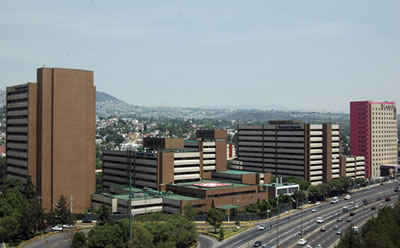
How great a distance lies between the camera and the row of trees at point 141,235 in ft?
276

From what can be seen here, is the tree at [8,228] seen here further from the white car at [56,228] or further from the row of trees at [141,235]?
the row of trees at [141,235]

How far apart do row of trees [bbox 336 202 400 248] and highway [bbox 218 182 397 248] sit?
1442 centimetres

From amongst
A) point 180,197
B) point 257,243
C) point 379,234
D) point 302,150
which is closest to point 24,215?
point 180,197

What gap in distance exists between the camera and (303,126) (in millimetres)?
179125

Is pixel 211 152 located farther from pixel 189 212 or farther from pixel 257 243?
pixel 257 243

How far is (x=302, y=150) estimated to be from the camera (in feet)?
588

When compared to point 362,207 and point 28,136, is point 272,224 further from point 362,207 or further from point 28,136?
point 28,136

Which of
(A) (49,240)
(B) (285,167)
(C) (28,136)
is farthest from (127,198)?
(B) (285,167)

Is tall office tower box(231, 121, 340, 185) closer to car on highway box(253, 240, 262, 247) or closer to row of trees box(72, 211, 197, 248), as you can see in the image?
car on highway box(253, 240, 262, 247)

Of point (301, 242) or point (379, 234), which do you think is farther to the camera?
point (301, 242)

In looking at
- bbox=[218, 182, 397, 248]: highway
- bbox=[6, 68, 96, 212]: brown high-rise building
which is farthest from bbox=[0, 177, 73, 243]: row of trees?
bbox=[218, 182, 397, 248]: highway

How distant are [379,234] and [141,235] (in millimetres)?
40436

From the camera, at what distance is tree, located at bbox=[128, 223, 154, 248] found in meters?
81.9

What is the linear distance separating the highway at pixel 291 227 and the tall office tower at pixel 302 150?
19417mm
